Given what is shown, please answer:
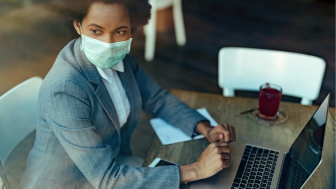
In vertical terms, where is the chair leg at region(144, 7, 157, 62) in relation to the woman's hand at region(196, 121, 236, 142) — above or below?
below

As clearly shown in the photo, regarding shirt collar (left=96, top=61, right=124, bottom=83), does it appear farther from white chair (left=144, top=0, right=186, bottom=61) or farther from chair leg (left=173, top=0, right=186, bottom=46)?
chair leg (left=173, top=0, right=186, bottom=46)

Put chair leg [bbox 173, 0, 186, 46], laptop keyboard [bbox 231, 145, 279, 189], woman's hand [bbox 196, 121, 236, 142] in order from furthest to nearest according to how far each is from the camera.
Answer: chair leg [bbox 173, 0, 186, 46] < woman's hand [bbox 196, 121, 236, 142] < laptop keyboard [bbox 231, 145, 279, 189]

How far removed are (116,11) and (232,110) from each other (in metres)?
0.66

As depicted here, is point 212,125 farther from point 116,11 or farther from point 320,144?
point 116,11

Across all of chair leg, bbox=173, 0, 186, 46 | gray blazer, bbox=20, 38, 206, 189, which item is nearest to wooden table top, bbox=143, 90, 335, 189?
gray blazer, bbox=20, 38, 206, 189

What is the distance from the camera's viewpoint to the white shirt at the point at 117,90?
1035 mm

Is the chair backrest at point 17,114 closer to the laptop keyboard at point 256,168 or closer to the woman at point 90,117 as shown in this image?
the woman at point 90,117

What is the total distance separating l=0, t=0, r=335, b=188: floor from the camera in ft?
5.40

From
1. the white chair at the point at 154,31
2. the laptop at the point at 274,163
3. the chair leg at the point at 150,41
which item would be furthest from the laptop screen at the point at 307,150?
the chair leg at the point at 150,41

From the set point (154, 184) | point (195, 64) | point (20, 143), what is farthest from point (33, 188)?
point (195, 64)

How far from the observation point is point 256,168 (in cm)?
101

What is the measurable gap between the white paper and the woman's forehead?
448mm

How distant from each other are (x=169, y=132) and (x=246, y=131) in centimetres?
28

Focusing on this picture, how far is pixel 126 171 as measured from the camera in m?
0.92
